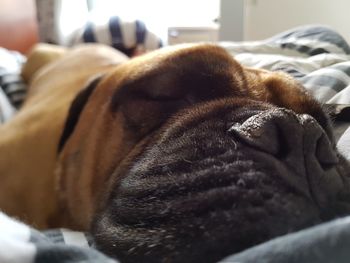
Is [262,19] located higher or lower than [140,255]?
lower

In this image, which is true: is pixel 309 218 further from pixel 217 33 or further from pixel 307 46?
pixel 217 33

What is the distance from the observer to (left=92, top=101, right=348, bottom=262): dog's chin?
577 mm

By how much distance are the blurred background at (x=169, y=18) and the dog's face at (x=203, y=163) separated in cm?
160

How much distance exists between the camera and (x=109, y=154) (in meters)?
0.86

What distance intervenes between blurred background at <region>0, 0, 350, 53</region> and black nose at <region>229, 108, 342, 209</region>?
1828 millimetres

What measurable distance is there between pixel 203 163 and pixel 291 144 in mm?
108

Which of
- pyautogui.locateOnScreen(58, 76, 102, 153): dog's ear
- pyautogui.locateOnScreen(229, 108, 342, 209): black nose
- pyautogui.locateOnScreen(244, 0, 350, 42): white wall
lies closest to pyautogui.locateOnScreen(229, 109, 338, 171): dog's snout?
pyautogui.locateOnScreen(229, 108, 342, 209): black nose

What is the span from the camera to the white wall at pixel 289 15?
108 inches

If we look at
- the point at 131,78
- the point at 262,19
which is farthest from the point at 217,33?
the point at 131,78

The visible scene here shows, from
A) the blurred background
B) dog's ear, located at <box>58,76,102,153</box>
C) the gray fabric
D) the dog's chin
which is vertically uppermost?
the gray fabric

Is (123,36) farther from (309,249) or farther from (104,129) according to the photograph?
(309,249)

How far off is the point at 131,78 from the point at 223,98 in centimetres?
19

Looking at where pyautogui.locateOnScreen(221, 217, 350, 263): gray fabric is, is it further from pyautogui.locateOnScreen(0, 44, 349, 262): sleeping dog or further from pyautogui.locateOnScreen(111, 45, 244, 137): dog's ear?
pyautogui.locateOnScreen(111, 45, 244, 137): dog's ear

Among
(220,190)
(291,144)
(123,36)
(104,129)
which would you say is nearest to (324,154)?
(291,144)
